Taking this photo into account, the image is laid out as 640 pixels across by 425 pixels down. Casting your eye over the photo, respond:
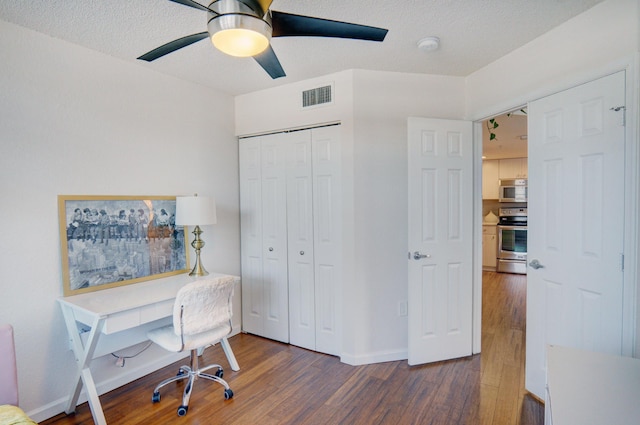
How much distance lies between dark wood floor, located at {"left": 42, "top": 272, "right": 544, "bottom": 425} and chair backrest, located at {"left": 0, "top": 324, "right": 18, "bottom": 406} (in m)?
0.65

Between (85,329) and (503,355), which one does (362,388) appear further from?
(85,329)

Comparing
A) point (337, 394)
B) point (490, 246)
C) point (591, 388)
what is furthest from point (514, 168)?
point (591, 388)

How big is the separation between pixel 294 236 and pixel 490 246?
187 inches

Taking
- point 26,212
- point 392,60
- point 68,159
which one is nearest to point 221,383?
point 26,212

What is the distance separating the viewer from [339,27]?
4.72ft

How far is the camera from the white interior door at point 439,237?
2.70 meters

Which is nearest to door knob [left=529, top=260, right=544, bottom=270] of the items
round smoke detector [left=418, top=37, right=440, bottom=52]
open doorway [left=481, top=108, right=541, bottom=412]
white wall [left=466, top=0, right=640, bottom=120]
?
open doorway [left=481, top=108, right=541, bottom=412]

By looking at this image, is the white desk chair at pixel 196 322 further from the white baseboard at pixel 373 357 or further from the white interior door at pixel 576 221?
the white interior door at pixel 576 221

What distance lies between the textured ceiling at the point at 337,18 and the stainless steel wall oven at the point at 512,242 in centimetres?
425

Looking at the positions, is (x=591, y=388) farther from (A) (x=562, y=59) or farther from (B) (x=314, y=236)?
(B) (x=314, y=236)

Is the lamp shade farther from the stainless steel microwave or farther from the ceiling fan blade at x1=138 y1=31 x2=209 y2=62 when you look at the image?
the stainless steel microwave

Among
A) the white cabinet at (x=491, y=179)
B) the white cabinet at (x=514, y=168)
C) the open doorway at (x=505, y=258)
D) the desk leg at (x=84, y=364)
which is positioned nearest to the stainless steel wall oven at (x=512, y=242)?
the open doorway at (x=505, y=258)

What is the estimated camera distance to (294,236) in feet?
10.2

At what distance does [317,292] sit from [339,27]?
87.8 inches
